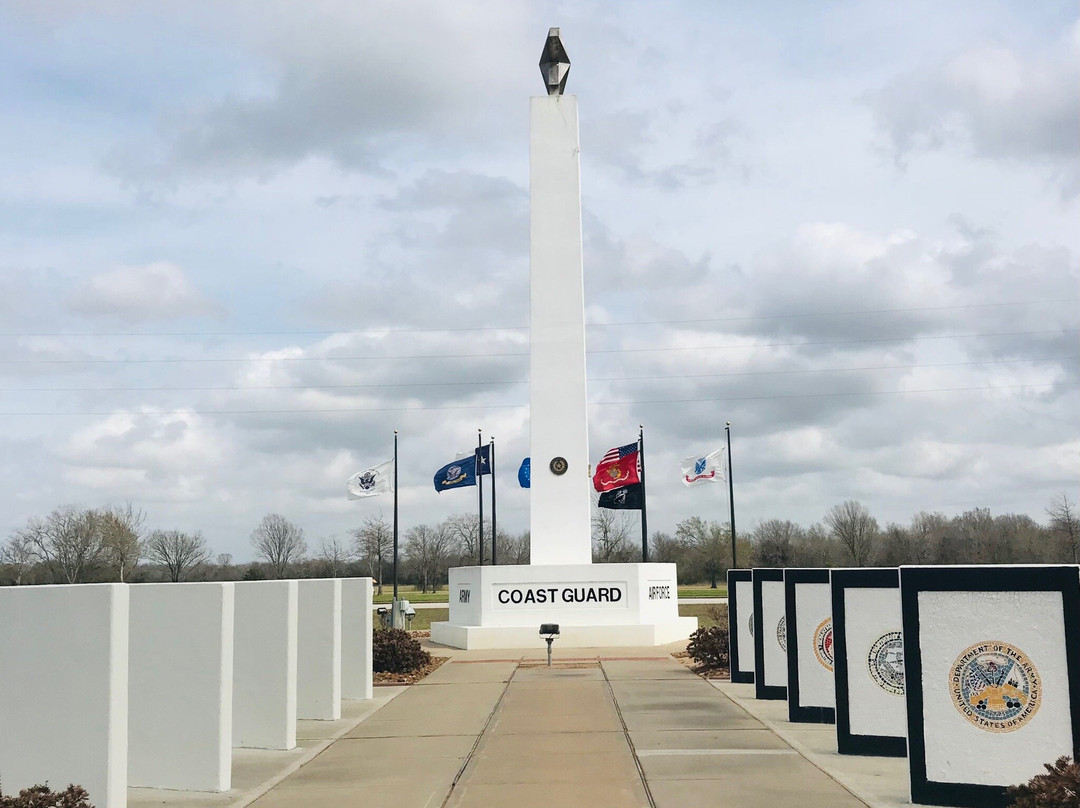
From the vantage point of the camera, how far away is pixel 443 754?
41.5 ft

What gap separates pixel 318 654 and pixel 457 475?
22062mm

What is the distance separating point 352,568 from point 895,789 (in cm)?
9035

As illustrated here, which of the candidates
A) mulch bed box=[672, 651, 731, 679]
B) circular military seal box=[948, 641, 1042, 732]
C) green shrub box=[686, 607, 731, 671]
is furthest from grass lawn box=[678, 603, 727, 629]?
circular military seal box=[948, 641, 1042, 732]

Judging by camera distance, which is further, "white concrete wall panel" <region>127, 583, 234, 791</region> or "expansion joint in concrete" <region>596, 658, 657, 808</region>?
"white concrete wall panel" <region>127, 583, 234, 791</region>

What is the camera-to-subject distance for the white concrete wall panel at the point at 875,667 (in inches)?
472

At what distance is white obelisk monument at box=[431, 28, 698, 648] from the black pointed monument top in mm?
28

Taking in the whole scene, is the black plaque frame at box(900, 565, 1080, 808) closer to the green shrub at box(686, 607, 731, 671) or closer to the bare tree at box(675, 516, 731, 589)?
the green shrub at box(686, 607, 731, 671)

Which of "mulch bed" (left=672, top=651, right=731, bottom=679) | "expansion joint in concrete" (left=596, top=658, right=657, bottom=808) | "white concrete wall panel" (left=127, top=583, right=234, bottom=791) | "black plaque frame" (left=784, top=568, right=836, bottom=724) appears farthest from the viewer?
"mulch bed" (left=672, top=651, right=731, bottom=679)

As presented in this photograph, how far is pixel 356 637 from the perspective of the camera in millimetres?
18297

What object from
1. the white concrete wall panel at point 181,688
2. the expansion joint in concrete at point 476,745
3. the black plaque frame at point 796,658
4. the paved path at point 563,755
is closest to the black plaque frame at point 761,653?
Result: the paved path at point 563,755

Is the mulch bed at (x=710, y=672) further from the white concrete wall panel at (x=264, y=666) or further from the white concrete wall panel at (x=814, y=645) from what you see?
the white concrete wall panel at (x=264, y=666)

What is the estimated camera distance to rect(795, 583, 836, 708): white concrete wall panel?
14305mm

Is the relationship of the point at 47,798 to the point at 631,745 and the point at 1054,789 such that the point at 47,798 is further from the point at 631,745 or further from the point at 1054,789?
the point at 1054,789

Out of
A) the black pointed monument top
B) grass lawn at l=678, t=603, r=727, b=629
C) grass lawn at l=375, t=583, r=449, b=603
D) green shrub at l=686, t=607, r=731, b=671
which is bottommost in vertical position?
grass lawn at l=375, t=583, r=449, b=603
